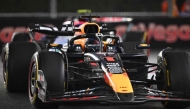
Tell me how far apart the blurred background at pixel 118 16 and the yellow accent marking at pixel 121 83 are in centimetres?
1063

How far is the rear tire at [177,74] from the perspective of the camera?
7008 mm

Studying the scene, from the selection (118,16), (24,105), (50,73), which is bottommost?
(24,105)

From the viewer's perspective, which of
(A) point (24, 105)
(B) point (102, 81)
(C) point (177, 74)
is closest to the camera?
(C) point (177, 74)

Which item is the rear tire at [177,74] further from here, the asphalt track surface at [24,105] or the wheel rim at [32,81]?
the wheel rim at [32,81]

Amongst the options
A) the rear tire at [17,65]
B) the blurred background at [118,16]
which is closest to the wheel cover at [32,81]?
the rear tire at [17,65]

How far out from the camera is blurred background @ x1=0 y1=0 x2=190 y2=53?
1744cm

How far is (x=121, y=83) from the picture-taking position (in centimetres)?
659

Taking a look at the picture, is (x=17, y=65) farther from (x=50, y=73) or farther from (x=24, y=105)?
(x=50, y=73)

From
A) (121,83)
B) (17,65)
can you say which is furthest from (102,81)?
(17,65)

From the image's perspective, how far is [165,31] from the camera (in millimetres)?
19047

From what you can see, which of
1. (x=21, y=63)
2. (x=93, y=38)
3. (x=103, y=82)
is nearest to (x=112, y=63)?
(x=103, y=82)

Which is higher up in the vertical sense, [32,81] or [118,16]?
[118,16]

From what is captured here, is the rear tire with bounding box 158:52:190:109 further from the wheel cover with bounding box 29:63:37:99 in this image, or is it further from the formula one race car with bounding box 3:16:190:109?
the wheel cover with bounding box 29:63:37:99

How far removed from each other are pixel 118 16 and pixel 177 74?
11.4m
